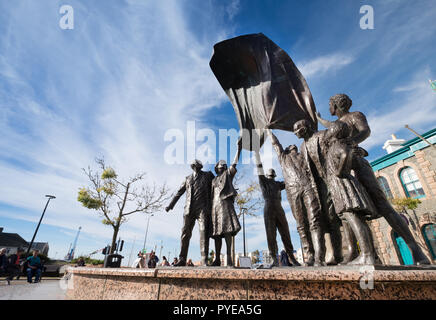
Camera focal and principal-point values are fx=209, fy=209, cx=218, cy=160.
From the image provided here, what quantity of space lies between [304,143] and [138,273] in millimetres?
3094

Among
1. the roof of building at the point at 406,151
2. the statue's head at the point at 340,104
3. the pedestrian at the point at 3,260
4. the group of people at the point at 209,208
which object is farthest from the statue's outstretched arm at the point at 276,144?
the roof of building at the point at 406,151

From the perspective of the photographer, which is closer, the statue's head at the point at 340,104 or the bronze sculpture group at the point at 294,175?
the bronze sculpture group at the point at 294,175

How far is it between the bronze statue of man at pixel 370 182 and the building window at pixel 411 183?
1607 centimetres

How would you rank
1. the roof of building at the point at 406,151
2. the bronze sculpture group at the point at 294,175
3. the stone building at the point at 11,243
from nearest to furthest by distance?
the bronze sculpture group at the point at 294,175 < the roof of building at the point at 406,151 < the stone building at the point at 11,243

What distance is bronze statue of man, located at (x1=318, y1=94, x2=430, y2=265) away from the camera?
2.62 metres

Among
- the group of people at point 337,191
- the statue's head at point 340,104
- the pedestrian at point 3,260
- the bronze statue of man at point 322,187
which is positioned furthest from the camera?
the pedestrian at point 3,260

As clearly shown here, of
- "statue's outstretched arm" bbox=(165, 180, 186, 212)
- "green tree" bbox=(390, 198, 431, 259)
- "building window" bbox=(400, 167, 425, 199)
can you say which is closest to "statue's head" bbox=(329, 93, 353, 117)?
"statue's outstretched arm" bbox=(165, 180, 186, 212)

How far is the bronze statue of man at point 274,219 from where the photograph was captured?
4.18 m

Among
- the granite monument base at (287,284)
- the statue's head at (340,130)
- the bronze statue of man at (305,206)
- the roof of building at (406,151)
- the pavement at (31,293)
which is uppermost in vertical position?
the roof of building at (406,151)

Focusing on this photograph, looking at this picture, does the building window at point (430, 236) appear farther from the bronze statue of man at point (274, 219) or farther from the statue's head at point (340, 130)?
the statue's head at point (340, 130)

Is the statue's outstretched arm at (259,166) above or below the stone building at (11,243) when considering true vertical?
below

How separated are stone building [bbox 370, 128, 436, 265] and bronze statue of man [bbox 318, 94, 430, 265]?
13.1 meters

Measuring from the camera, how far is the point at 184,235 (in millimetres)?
4234
